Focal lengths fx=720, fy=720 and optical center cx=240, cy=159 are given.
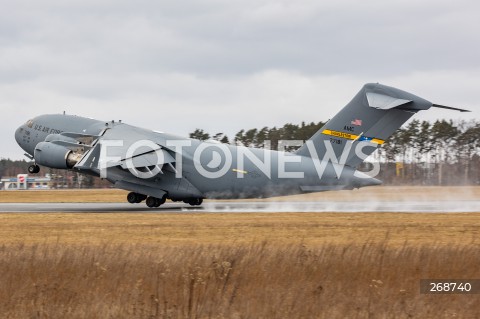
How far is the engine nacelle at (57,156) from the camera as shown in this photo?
3288cm

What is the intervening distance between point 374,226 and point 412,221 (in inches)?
90.5

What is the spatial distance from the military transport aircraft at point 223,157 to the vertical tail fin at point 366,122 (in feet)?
0.13

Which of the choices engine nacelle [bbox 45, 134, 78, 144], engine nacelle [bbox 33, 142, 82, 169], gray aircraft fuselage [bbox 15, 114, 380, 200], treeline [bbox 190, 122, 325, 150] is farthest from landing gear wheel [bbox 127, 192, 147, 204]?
treeline [bbox 190, 122, 325, 150]

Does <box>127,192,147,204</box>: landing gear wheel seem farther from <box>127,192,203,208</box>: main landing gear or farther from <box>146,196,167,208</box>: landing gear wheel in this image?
<box>146,196,167,208</box>: landing gear wheel

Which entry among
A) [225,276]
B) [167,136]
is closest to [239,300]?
[225,276]

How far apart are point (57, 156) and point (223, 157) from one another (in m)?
7.62

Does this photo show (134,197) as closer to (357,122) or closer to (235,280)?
(357,122)

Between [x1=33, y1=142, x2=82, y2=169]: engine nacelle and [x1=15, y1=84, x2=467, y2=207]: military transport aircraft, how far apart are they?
0.15 feet

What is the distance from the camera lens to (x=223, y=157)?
32438mm

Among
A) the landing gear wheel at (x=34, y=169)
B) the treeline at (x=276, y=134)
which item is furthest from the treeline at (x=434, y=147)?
the landing gear wheel at (x=34, y=169)

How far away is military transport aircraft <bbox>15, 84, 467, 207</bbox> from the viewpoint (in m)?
30.3

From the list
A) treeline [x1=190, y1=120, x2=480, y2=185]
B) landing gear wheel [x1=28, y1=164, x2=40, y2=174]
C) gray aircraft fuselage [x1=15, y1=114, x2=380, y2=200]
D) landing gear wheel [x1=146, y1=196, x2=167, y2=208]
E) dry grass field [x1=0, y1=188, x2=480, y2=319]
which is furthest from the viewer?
treeline [x1=190, y1=120, x2=480, y2=185]

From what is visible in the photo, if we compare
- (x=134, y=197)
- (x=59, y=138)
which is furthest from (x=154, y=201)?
(x=59, y=138)

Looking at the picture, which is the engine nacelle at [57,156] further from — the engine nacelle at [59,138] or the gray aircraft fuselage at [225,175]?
the engine nacelle at [59,138]
